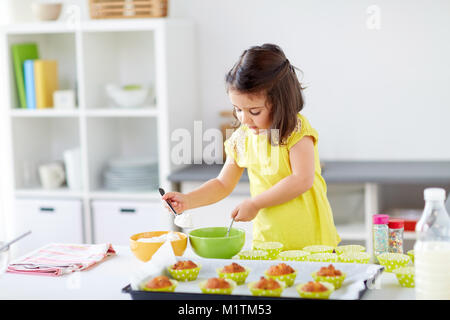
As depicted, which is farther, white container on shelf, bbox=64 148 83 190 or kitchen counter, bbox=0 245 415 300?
white container on shelf, bbox=64 148 83 190

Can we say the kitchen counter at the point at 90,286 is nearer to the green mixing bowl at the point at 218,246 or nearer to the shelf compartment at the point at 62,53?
the green mixing bowl at the point at 218,246

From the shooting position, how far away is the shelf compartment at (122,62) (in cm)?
333

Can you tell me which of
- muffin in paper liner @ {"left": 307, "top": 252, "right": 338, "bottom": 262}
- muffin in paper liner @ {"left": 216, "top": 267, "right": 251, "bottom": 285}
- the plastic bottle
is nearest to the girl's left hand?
muffin in paper liner @ {"left": 307, "top": 252, "right": 338, "bottom": 262}

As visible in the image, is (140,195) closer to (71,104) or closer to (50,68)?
(71,104)

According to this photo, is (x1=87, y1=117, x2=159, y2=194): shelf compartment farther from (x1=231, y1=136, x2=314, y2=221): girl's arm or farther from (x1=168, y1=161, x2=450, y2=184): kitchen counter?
(x1=231, y1=136, x2=314, y2=221): girl's arm

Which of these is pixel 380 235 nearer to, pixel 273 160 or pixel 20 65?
pixel 273 160

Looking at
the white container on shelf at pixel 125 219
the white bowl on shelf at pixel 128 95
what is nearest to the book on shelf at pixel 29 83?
the white bowl on shelf at pixel 128 95

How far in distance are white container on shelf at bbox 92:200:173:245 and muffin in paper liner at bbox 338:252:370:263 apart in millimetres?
1602

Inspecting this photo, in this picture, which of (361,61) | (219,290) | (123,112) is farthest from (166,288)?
(361,61)

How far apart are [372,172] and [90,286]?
1.73 m

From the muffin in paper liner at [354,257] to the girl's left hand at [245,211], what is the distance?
1.12 ft

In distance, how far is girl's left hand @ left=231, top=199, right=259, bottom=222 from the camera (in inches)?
71.0

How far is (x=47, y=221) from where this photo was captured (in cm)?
327

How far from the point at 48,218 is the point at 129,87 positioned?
2.52ft
